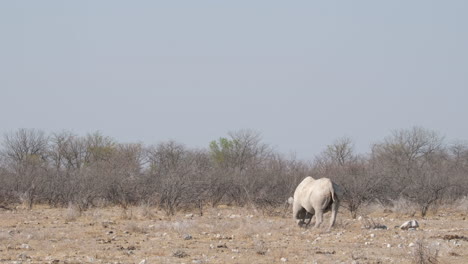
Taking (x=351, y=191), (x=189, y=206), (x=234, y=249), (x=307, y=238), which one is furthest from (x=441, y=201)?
(x=234, y=249)

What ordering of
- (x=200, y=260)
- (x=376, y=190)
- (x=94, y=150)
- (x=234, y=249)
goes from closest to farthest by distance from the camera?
(x=200, y=260), (x=234, y=249), (x=376, y=190), (x=94, y=150)

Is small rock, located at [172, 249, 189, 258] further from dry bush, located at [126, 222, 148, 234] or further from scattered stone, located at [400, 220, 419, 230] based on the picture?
scattered stone, located at [400, 220, 419, 230]

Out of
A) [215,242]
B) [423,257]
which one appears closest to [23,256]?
[215,242]

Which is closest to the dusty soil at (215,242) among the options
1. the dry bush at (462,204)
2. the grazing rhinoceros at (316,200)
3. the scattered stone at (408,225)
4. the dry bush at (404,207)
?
the scattered stone at (408,225)

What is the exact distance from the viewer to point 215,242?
1438cm

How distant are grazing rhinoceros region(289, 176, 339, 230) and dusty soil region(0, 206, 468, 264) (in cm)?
37

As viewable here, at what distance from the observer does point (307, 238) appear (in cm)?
1502

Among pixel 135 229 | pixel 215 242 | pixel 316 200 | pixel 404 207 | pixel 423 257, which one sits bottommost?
pixel 423 257

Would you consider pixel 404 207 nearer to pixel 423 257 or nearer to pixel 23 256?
pixel 423 257

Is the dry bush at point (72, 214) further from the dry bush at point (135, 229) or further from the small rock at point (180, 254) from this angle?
the small rock at point (180, 254)

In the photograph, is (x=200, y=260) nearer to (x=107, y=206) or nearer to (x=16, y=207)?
(x=107, y=206)

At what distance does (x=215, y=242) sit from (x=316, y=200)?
3398 millimetres

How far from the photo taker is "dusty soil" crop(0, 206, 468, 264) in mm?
12031

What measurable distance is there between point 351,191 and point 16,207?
1198 cm
